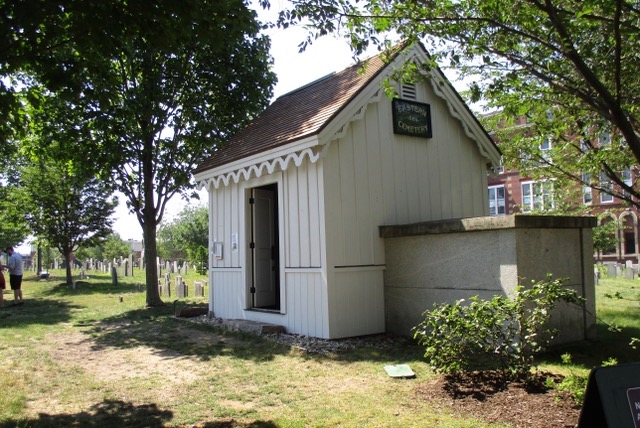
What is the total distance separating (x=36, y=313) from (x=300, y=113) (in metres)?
9.94

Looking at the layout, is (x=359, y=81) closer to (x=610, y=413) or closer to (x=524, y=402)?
(x=524, y=402)

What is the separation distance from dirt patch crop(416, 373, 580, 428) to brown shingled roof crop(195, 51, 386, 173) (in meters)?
4.61

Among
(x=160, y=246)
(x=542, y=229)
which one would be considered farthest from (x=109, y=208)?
(x=160, y=246)

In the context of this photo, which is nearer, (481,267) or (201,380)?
(201,380)

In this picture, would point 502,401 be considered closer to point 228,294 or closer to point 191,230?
point 228,294

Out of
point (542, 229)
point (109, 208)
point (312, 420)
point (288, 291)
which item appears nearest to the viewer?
point (312, 420)

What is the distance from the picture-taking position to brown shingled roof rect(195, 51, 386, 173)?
29.8 feet

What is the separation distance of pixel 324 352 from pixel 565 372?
11.3ft

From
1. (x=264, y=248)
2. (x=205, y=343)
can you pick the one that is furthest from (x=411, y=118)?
(x=205, y=343)

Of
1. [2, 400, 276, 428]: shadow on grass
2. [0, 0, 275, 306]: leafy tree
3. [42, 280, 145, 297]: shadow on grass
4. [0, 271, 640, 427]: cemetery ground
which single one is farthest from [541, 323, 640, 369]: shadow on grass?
[42, 280, 145, 297]: shadow on grass

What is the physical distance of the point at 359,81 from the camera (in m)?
9.64

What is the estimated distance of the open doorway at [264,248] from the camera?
11109mm

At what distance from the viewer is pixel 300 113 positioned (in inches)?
407

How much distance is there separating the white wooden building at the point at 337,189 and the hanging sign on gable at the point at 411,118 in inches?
0.9
